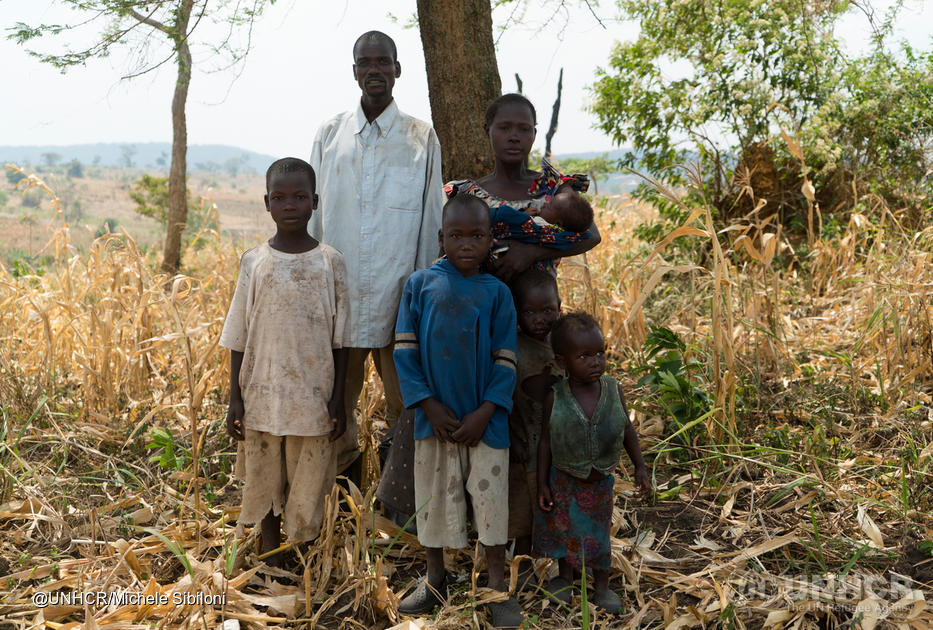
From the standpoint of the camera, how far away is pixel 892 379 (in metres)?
3.65

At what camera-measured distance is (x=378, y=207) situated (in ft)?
8.96

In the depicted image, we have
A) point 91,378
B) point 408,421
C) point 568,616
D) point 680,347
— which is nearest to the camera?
point 568,616

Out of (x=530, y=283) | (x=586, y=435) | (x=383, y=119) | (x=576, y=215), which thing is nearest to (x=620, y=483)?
(x=586, y=435)

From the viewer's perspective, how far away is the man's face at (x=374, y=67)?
2.66m

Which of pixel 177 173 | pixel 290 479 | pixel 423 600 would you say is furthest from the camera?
pixel 177 173

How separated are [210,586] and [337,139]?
171cm

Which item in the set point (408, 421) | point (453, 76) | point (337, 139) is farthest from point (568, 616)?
point (453, 76)

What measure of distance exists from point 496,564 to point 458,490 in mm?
279

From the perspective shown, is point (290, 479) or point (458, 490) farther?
point (290, 479)

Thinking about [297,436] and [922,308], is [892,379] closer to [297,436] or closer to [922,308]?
[922,308]

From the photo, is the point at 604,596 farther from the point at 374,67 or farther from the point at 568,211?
the point at 374,67

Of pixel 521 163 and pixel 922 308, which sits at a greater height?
pixel 521 163

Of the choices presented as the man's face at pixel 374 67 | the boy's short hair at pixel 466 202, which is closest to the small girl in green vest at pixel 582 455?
the boy's short hair at pixel 466 202

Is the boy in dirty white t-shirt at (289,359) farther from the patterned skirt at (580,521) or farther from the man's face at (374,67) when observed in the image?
the patterned skirt at (580,521)
